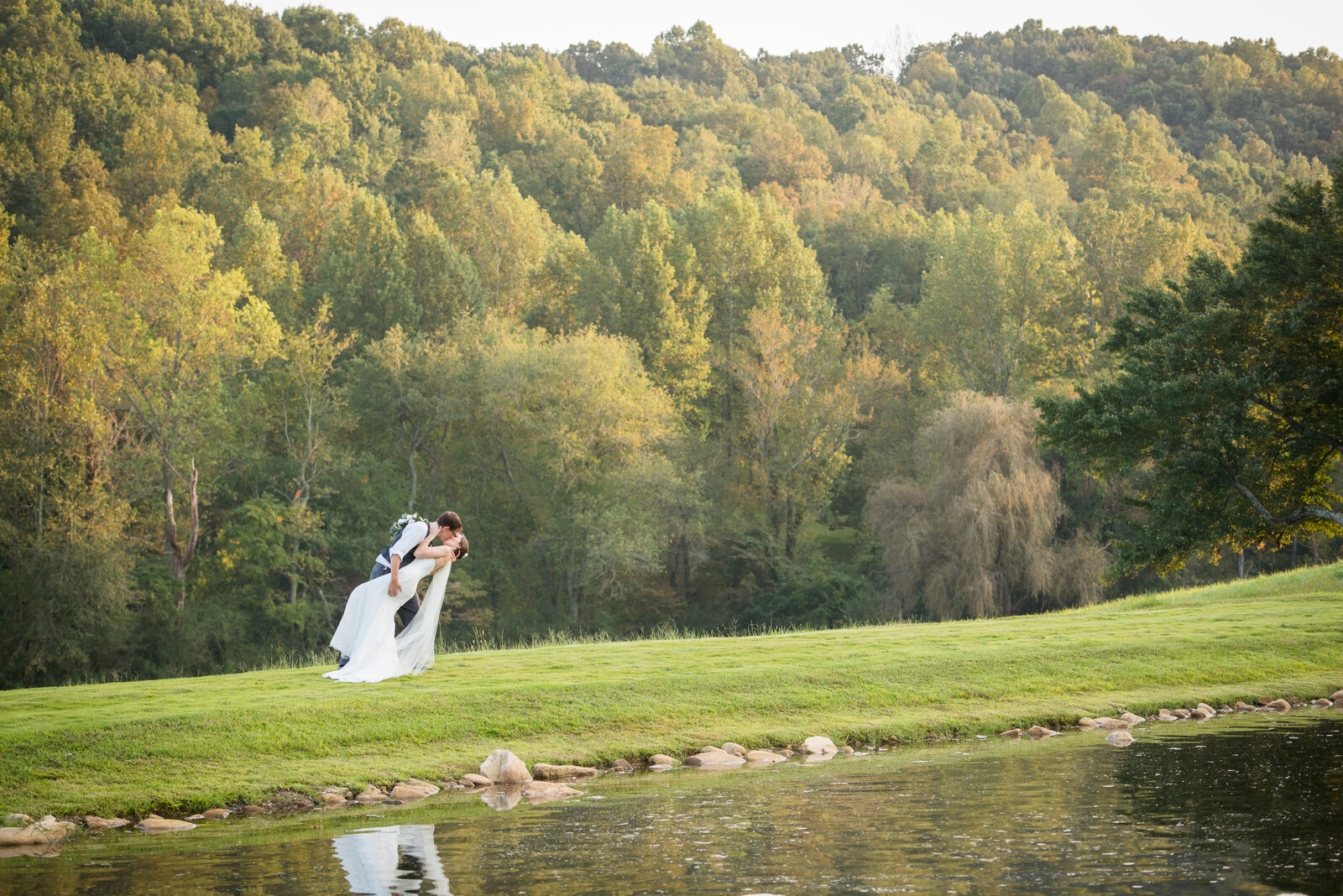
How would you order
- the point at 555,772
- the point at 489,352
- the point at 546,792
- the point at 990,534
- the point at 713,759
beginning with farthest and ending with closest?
the point at 489,352
the point at 990,534
the point at 713,759
the point at 555,772
the point at 546,792

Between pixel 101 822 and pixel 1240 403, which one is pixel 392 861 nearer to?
pixel 101 822

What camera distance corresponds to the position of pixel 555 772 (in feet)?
43.4

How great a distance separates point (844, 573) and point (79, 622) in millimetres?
32515

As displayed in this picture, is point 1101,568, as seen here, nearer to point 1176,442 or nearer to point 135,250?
point 1176,442

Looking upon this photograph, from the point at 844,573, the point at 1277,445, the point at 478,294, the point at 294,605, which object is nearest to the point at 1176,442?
the point at 1277,445

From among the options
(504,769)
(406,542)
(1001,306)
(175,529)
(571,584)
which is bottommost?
(571,584)

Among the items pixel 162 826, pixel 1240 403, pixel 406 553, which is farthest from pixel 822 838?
pixel 1240 403

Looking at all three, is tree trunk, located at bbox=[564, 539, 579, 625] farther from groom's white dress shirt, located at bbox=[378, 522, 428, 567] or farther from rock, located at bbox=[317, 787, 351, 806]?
rock, located at bbox=[317, 787, 351, 806]

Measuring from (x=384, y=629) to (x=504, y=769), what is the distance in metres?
4.24

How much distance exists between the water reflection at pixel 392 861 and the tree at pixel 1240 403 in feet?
70.6

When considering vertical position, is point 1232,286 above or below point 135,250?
below

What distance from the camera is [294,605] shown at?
49594mm

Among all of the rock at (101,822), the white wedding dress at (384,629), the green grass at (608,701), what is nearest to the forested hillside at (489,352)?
the green grass at (608,701)

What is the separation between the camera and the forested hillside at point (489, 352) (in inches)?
1889
